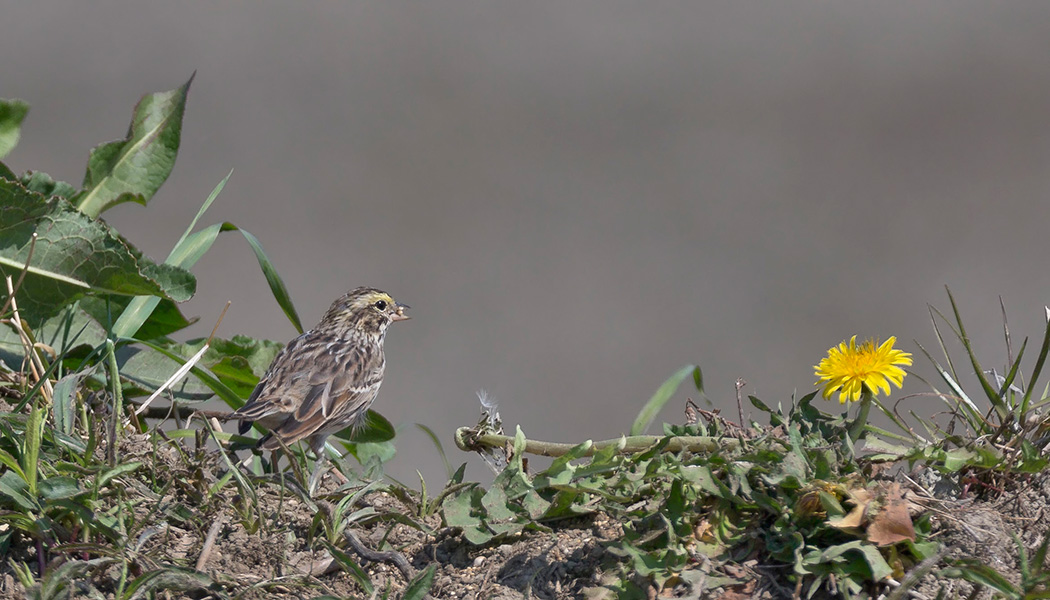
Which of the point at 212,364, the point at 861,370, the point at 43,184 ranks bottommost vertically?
the point at 861,370

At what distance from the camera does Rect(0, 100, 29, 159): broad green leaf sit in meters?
4.46

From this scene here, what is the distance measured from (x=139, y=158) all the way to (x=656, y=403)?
2.82 metres

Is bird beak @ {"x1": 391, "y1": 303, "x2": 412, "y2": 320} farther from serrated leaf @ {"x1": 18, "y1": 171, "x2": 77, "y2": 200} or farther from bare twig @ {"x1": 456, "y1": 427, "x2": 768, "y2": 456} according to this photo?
bare twig @ {"x1": 456, "y1": 427, "x2": 768, "y2": 456}

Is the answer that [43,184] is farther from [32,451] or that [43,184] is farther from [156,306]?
[32,451]

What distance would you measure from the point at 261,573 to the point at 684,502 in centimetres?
119

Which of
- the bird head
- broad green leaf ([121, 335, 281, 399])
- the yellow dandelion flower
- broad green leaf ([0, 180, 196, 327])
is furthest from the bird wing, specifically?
the yellow dandelion flower

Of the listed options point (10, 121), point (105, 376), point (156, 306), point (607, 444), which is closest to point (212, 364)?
point (156, 306)

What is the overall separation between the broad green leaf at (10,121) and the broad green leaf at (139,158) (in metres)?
0.33

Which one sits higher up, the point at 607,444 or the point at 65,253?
the point at 65,253

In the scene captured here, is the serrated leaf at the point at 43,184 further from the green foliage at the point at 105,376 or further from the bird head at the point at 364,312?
the bird head at the point at 364,312

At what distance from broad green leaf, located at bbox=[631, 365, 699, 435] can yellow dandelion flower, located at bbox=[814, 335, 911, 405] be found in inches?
28.1

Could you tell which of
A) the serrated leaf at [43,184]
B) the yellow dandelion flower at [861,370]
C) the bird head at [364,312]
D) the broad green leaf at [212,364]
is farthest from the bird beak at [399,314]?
the yellow dandelion flower at [861,370]

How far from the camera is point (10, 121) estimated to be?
4.50 metres

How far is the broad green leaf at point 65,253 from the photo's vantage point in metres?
4.04
